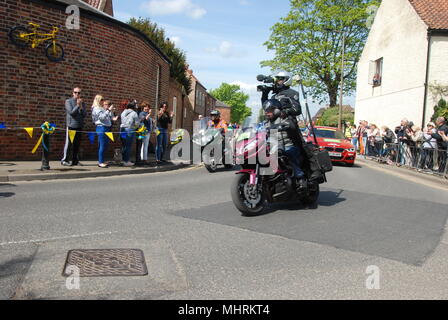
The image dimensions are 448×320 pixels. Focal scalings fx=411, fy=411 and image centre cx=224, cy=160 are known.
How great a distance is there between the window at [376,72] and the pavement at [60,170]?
68.7 ft

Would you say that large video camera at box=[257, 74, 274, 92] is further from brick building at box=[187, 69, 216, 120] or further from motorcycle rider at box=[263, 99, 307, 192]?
brick building at box=[187, 69, 216, 120]

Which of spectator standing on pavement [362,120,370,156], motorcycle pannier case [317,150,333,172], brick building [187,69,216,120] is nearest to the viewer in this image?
motorcycle pannier case [317,150,333,172]

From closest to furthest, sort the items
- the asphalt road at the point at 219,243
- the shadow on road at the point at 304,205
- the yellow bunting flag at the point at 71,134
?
the asphalt road at the point at 219,243 → the shadow on road at the point at 304,205 → the yellow bunting flag at the point at 71,134

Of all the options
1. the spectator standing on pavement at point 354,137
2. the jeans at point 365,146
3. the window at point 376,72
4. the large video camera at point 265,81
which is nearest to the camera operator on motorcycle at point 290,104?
the large video camera at point 265,81

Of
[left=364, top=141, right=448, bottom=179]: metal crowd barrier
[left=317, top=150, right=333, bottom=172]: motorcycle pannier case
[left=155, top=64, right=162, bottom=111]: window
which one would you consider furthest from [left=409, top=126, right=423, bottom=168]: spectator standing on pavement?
[left=155, top=64, right=162, bottom=111]: window

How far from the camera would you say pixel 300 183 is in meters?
6.80

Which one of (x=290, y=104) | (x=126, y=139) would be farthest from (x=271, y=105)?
(x=126, y=139)

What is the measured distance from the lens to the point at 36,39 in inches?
447

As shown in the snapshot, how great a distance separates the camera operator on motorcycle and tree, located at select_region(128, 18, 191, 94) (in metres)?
20.5

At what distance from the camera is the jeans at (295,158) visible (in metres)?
6.77

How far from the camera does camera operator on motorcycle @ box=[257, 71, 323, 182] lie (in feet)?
22.1

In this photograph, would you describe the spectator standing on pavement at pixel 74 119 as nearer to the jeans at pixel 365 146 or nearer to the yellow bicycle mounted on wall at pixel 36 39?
the yellow bicycle mounted on wall at pixel 36 39
